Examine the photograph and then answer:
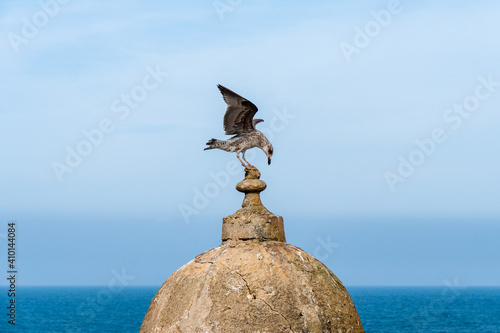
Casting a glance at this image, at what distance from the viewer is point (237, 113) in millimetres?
10359

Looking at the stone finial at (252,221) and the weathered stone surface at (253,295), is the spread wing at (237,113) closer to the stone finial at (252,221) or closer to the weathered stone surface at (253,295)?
the stone finial at (252,221)

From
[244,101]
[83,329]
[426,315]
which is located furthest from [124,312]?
[244,101]

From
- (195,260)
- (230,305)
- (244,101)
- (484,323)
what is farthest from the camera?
(484,323)

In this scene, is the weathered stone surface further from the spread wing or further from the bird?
the spread wing

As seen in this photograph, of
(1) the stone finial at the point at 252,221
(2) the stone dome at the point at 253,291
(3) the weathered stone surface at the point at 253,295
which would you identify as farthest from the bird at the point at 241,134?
(3) the weathered stone surface at the point at 253,295

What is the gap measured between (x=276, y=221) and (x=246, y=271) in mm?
940

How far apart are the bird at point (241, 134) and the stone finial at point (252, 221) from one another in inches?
18.4

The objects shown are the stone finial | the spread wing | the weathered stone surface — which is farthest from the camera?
the spread wing

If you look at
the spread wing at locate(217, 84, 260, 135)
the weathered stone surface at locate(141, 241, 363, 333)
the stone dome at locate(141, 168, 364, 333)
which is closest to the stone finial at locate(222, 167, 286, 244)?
the stone dome at locate(141, 168, 364, 333)

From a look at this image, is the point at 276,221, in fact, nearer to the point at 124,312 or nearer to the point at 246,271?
the point at 246,271

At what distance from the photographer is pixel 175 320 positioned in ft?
29.3

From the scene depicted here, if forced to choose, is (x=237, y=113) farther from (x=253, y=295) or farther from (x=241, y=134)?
(x=253, y=295)

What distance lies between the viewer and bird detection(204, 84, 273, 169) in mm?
10320

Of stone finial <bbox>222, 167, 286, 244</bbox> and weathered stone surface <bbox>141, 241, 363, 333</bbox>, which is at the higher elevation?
stone finial <bbox>222, 167, 286, 244</bbox>
